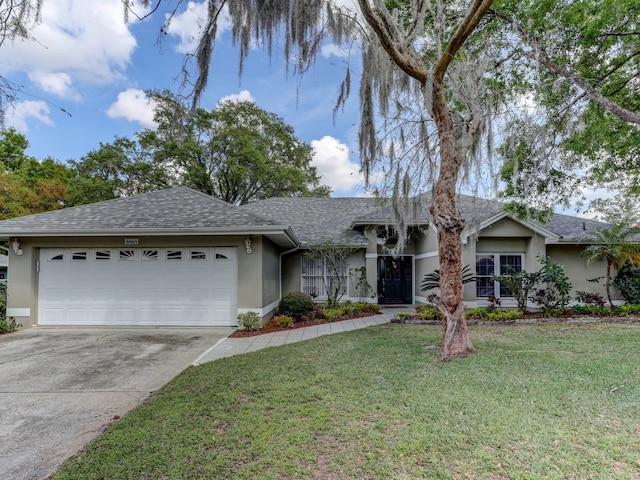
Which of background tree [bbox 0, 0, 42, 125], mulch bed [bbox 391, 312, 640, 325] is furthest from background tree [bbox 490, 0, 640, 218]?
background tree [bbox 0, 0, 42, 125]

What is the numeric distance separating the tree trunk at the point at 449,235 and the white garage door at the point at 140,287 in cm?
544

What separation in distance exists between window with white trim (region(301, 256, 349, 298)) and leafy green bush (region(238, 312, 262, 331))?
3.85m

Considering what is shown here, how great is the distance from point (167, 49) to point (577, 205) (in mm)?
13576

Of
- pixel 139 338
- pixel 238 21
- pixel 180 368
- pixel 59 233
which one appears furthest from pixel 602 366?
pixel 59 233

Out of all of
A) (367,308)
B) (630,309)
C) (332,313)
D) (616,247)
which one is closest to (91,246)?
(332,313)

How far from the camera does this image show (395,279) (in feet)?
44.4

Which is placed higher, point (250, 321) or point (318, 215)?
point (318, 215)

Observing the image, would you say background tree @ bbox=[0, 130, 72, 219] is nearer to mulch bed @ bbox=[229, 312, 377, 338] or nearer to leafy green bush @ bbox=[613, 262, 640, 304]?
mulch bed @ bbox=[229, 312, 377, 338]

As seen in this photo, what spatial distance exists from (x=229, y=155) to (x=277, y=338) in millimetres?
17168

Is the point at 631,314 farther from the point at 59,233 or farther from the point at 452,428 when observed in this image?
the point at 59,233

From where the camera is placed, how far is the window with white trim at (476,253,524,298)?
11797mm

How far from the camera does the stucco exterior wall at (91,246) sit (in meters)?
8.82

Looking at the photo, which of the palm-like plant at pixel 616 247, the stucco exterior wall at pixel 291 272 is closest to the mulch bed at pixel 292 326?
the stucco exterior wall at pixel 291 272

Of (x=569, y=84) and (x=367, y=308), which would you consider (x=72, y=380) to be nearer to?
(x=367, y=308)
